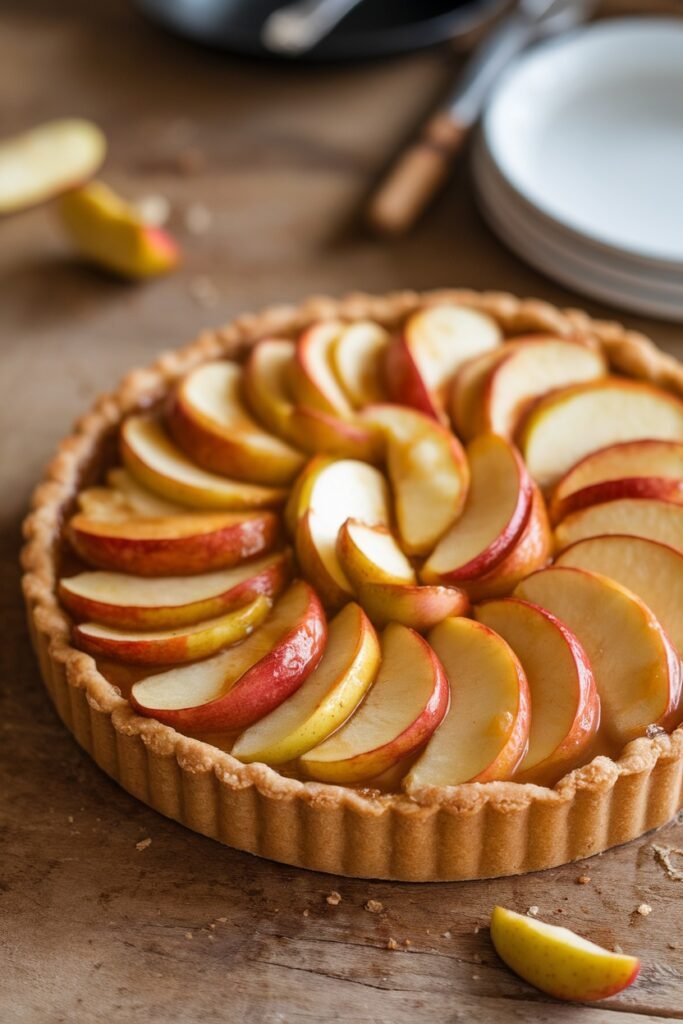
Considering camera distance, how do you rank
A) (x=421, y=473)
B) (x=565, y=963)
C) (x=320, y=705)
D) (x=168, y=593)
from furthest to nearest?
1. (x=421, y=473)
2. (x=168, y=593)
3. (x=320, y=705)
4. (x=565, y=963)

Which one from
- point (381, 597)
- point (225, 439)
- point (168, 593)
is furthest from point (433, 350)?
point (168, 593)

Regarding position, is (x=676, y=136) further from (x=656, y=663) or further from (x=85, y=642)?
(x=85, y=642)

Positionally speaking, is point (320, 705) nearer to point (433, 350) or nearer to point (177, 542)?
point (177, 542)

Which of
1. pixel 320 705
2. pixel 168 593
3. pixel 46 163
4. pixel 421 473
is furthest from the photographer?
pixel 46 163

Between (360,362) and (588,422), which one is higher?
(360,362)

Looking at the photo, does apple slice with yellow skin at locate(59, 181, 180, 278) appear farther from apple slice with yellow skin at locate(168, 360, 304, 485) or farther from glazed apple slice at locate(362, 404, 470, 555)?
glazed apple slice at locate(362, 404, 470, 555)

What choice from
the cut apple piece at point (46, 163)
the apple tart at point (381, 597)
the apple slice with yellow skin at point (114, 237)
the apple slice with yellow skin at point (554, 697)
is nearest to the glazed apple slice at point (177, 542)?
the apple tart at point (381, 597)

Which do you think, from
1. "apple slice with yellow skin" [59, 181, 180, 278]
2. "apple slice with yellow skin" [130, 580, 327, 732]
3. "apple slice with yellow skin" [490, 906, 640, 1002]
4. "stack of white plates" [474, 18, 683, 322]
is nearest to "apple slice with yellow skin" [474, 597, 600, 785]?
"apple slice with yellow skin" [490, 906, 640, 1002]

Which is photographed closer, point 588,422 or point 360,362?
point 588,422
